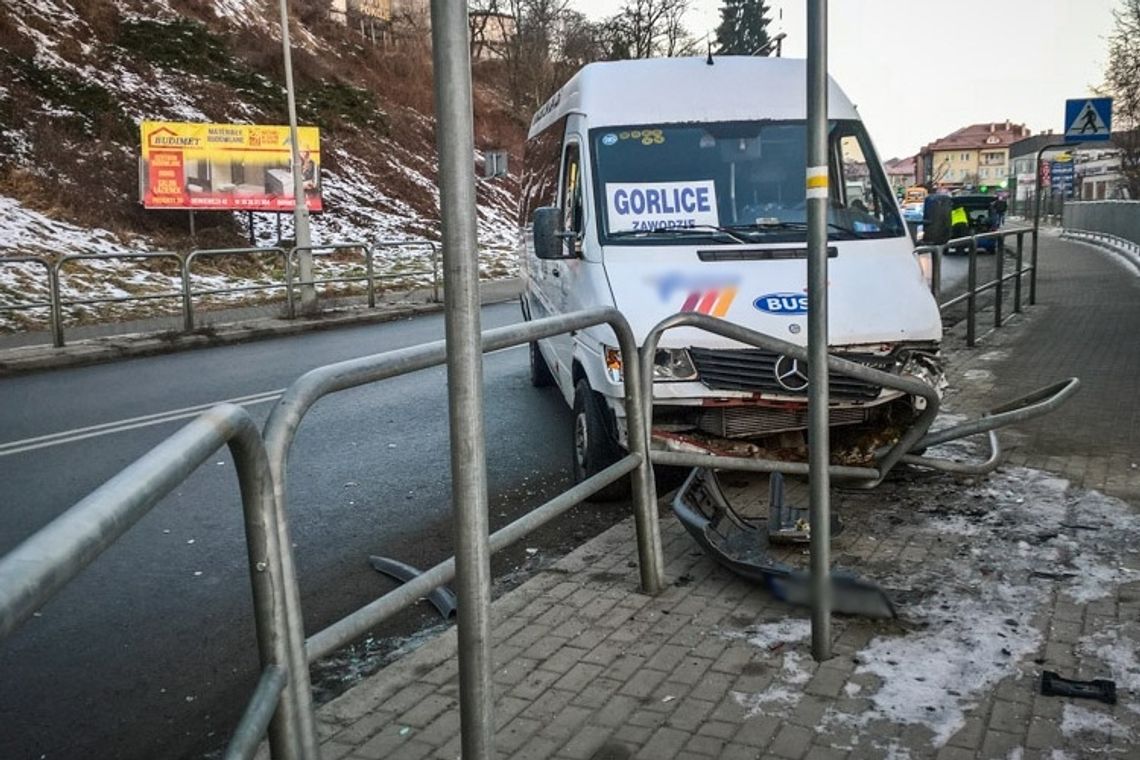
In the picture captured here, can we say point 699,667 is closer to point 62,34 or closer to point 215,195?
point 215,195

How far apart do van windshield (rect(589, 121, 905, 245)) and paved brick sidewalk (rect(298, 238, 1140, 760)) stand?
5.29 ft

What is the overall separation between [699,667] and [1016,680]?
1.04 meters

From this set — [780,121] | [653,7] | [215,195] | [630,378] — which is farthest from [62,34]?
[630,378]

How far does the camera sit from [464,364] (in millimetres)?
2154

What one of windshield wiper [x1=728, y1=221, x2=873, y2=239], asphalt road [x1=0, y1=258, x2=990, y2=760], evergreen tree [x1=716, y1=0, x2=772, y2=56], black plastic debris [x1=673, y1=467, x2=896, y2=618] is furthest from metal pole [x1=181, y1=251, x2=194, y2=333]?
evergreen tree [x1=716, y1=0, x2=772, y2=56]

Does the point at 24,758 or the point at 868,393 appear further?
the point at 868,393

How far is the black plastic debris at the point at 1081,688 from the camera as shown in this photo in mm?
3340

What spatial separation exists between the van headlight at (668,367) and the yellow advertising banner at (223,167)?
20156 mm

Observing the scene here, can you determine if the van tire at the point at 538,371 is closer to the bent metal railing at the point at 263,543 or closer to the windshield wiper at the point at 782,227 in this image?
the windshield wiper at the point at 782,227

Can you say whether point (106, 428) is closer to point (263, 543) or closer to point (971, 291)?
point (263, 543)

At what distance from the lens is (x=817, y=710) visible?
3.34 m

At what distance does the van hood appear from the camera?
18.4ft

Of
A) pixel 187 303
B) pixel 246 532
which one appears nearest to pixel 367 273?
pixel 187 303

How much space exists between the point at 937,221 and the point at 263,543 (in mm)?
6128
